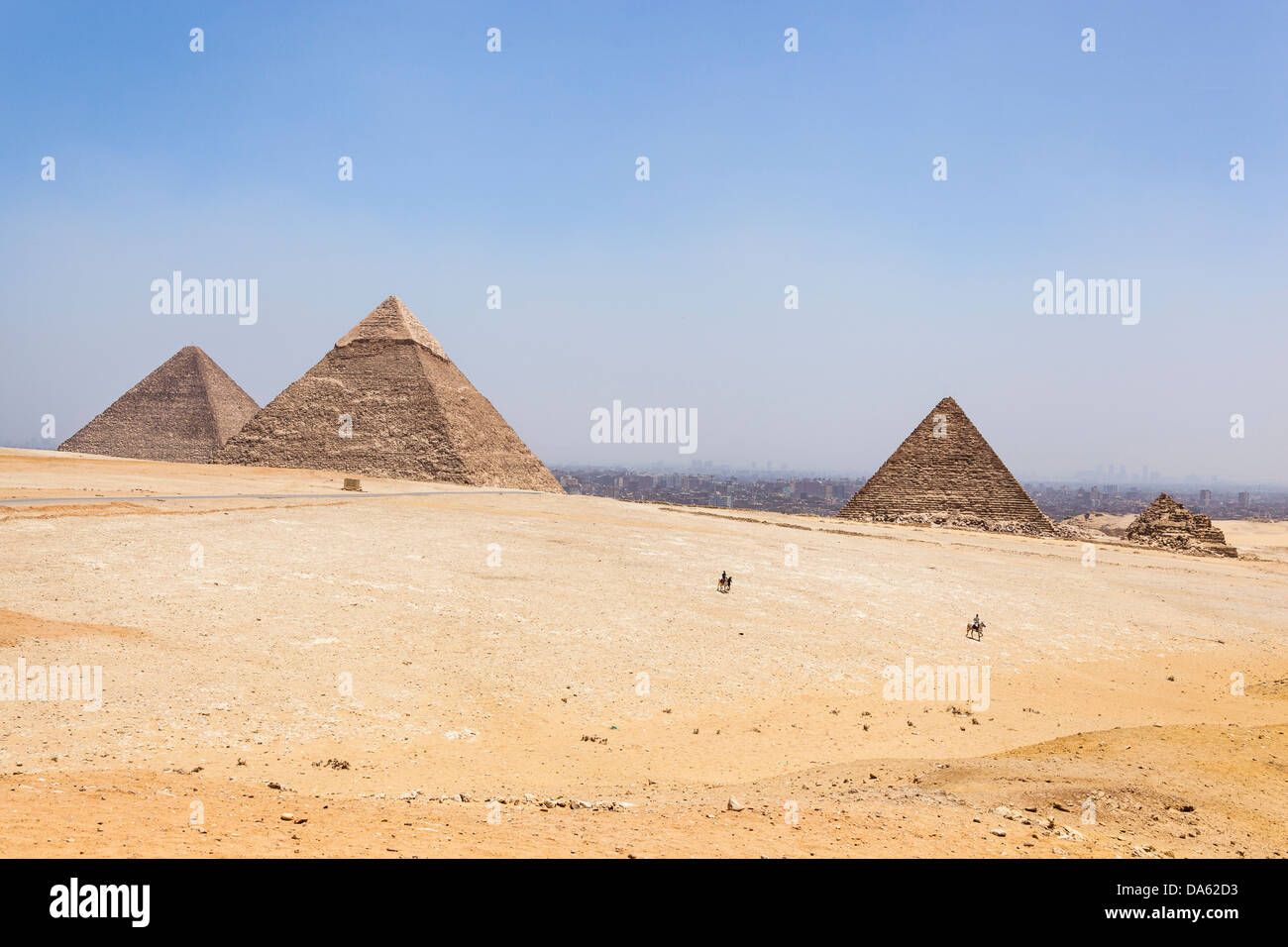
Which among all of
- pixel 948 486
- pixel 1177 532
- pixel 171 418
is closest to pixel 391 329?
pixel 171 418

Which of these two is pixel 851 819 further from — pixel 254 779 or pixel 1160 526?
pixel 1160 526

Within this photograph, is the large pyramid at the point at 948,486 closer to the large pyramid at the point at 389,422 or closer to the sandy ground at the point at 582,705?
the sandy ground at the point at 582,705

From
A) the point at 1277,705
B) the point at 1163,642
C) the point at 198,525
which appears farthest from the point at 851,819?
the point at 198,525

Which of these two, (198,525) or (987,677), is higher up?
(198,525)

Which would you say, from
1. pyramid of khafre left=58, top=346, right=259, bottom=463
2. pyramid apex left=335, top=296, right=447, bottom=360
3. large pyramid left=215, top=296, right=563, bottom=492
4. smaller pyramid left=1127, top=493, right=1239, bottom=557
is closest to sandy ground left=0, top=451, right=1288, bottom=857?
smaller pyramid left=1127, top=493, right=1239, bottom=557

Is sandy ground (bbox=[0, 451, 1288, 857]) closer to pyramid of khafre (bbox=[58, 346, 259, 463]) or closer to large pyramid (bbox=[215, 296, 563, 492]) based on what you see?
large pyramid (bbox=[215, 296, 563, 492])

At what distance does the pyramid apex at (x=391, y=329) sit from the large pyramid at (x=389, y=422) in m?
0.13

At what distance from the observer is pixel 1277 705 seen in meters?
12.8

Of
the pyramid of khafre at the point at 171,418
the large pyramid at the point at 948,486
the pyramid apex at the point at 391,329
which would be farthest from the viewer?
the pyramid of khafre at the point at 171,418

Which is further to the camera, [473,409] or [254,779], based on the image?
[473,409]

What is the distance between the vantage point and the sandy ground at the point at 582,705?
5938mm

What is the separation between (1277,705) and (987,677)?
4651 millimetres

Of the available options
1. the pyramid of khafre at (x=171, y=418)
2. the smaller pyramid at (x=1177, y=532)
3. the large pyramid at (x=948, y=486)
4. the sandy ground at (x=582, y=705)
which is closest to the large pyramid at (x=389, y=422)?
the pyramid of khafre at (x=171, y=418)

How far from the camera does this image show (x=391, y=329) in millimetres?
76000
